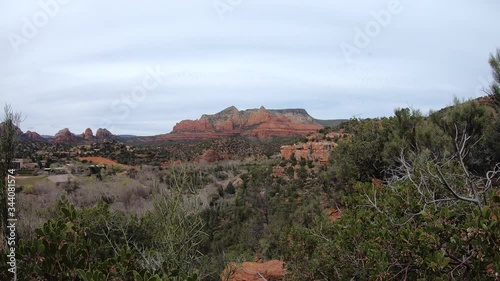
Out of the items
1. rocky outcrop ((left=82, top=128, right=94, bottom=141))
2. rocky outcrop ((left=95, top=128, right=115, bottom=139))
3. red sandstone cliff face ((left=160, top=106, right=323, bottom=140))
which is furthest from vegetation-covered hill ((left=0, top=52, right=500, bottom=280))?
rocky outcrop ((left=82, top=128, right=94, bottom=141))

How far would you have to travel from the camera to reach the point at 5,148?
22.6 ft

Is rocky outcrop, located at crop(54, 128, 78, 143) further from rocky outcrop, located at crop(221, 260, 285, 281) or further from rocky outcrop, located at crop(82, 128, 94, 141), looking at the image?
rocky outcrop, located at crop(221, 260, 285, 281)

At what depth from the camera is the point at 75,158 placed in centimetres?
3538

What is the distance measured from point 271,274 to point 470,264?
476cm

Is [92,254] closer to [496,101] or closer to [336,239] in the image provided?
[336,239]

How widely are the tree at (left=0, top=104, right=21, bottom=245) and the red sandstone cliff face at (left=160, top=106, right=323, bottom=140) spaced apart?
51.3m

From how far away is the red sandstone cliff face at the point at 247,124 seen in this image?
61844 millimetres

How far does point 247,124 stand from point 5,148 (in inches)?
2444

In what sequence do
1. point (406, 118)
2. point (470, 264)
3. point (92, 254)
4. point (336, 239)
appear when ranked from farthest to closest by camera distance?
point (406, 118), point (336, 239), point (92, 254), point (470, 264)

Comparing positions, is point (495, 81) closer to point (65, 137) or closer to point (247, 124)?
point (65, 137)

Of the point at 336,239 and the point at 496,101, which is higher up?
the point at 496,101

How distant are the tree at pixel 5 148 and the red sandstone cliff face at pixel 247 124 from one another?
168 ft

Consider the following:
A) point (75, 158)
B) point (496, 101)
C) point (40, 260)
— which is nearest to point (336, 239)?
point (40, 260)

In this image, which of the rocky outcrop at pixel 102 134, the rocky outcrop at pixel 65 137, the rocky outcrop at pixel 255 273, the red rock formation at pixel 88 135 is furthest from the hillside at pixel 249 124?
the rocky outcrop at pixel 255 273
